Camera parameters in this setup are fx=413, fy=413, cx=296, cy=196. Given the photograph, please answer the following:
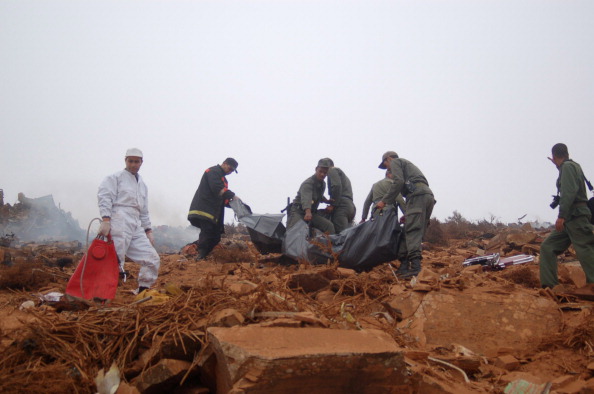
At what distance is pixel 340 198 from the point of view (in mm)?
7602

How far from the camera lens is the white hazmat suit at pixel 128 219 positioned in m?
4.68

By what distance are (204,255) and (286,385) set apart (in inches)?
266

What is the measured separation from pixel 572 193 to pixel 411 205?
1865 millimetres

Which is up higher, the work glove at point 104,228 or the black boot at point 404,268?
the work glove at point 104,228

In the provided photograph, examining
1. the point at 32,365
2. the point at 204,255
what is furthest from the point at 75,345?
the point at 204,255

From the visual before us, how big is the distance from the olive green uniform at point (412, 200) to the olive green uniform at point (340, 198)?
1557mm

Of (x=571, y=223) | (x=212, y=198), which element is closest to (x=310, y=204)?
(x=212, y=198)

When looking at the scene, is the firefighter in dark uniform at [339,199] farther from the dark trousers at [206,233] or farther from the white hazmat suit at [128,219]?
the white hazmat suit at [128,219]

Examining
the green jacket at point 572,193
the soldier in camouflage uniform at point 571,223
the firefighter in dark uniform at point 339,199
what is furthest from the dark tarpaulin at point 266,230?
the green jacket at point 572,193

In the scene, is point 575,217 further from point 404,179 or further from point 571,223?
point 404,179

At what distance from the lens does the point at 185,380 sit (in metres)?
2.12

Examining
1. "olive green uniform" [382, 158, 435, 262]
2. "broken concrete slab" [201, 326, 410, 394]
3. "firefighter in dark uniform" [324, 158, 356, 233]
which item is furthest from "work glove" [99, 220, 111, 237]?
"firefighter in dark uniform" [324, 158, 356, 233]

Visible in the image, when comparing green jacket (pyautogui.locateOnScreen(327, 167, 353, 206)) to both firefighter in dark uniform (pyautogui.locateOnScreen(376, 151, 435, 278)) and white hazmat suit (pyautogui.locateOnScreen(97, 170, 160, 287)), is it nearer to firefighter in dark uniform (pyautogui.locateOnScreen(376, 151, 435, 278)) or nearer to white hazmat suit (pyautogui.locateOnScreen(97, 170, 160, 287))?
firefighter in dark uniform (pyautogui.locateOnScreen(376, 151, 435, 278))

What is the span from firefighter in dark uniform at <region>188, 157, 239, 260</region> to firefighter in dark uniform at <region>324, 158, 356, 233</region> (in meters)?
1.81
